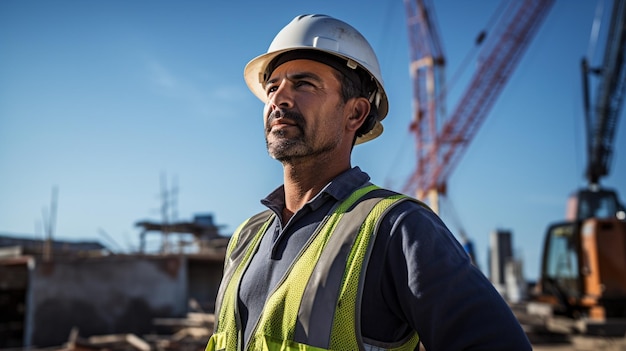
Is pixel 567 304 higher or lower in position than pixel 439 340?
lower

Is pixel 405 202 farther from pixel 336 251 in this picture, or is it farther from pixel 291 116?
pixel 291 116

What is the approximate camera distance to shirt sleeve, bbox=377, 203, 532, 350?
133cm

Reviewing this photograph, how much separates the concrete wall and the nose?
11.8 metres

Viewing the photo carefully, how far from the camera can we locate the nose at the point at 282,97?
6.17 feet

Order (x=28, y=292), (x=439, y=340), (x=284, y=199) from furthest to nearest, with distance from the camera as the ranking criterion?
(x=28, y=292) < (x=284, y=199) < (x=439, y=340)

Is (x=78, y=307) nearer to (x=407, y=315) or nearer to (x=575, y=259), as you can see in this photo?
(x=575, y=259)

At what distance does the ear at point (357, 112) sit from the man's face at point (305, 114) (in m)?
0.05

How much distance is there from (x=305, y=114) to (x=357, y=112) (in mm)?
251

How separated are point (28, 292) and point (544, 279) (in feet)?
38.9

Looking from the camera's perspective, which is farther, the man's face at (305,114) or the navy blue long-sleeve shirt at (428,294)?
the man's face at (305,114)

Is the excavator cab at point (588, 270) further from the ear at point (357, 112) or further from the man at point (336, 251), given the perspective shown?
the man at point (336, 251)

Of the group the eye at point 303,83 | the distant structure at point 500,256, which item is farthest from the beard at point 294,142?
the distant structure at point 500,256

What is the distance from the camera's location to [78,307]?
41.0ft

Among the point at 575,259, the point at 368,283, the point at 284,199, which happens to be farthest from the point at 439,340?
the point at 575,259
